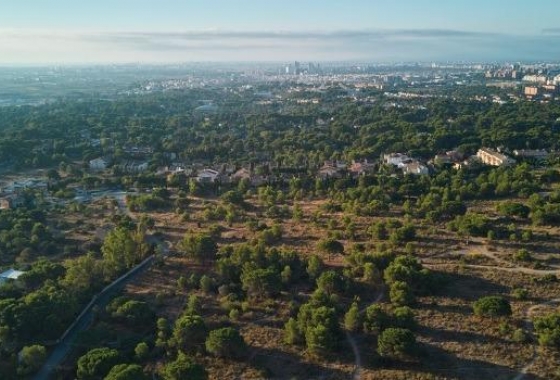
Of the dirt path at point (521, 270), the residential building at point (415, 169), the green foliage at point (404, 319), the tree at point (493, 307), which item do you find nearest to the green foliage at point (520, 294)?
the dirt path at point (521, 270)

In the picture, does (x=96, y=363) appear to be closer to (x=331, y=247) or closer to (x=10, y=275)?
(x=10, y=275)

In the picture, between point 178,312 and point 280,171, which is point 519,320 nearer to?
point 178,312

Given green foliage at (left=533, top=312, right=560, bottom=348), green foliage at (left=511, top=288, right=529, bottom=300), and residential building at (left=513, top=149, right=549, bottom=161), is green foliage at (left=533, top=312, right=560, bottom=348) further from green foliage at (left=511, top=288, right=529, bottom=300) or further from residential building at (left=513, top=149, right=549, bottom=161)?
residential building at (left=513, top=149, right=549, bottom=161)

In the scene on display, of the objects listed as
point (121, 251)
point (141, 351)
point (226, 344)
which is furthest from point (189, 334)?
point (121, 251)

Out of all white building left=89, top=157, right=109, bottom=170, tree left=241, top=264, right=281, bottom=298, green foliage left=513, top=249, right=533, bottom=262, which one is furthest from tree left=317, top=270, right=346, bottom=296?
white building left=89, top=157, right=109, bottom=170

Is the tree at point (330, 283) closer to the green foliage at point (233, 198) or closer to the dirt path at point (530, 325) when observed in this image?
the dirt path at point (530, 325)

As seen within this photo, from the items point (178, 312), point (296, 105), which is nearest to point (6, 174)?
point (178, 312)
